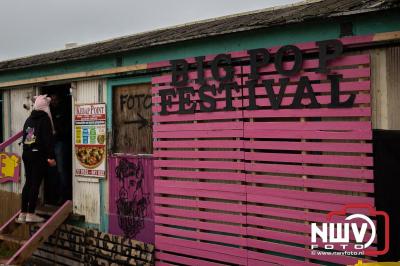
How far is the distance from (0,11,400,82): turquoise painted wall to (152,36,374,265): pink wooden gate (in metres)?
0.21

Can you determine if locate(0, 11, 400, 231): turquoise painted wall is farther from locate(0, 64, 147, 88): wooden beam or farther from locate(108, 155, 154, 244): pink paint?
locate(108, 155, 154, 244): pink paint

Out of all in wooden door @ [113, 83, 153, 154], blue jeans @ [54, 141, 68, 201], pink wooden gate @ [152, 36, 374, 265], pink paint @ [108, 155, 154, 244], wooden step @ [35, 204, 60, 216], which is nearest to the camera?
pink wooden gate @ [152, 36, 374, 265]

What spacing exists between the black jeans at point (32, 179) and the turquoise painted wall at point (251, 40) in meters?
1.61

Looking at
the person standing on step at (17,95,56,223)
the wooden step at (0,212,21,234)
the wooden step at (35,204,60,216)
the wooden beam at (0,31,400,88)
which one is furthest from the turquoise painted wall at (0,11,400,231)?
the wooden step at (0,212,21,234)

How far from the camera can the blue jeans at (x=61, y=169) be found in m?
8.75

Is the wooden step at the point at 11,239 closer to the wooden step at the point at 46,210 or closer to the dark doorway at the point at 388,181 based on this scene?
the wooden step at the point at 46,210

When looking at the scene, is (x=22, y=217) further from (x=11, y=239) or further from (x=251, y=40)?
(x=251, y=40)

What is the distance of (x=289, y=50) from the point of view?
16.4 ft

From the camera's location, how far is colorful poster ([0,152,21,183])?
9.06 m

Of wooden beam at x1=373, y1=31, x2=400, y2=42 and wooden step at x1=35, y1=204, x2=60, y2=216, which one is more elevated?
wooden beam at x1=373, y1=31, x2=400, y2=42

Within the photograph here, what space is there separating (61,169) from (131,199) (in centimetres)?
256

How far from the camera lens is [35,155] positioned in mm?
7590

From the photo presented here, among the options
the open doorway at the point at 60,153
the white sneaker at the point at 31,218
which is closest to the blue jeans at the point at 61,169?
the open doorway at the point at 60,153

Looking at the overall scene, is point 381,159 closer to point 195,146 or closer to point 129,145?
point 195,146
